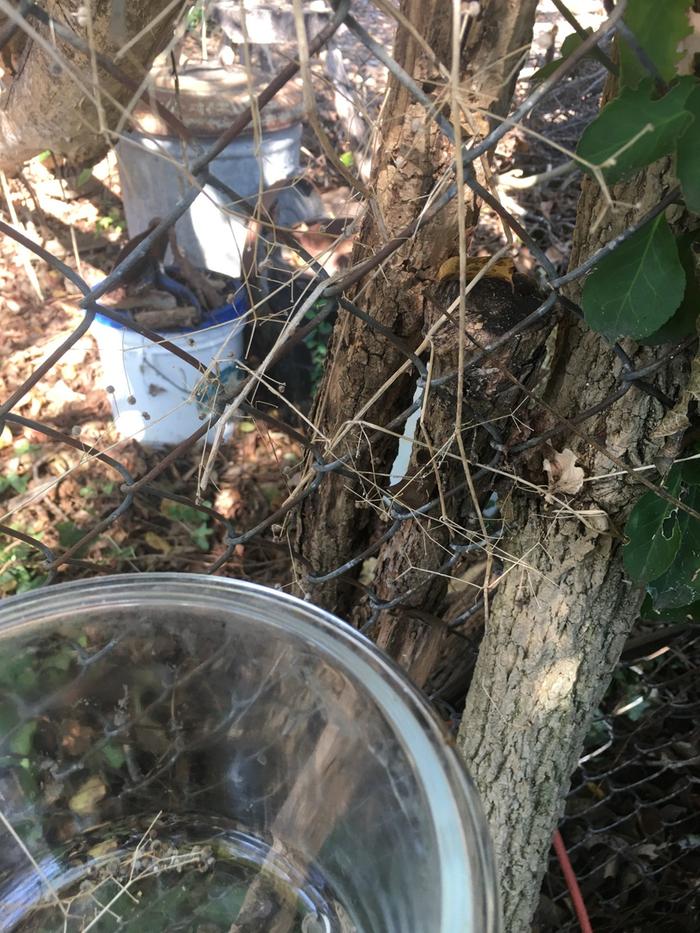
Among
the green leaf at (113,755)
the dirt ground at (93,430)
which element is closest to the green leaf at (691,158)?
the dirt ground at (93,430)

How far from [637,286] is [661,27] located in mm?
174

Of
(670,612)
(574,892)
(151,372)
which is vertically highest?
(151,372)

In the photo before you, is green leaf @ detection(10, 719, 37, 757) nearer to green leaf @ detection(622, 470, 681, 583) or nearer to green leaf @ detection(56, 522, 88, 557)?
green leaf @ detection(622, 470, 681, 583)

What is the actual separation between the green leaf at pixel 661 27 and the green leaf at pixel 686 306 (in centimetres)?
14

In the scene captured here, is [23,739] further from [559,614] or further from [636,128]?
[636,128]

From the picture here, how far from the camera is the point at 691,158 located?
0.51m

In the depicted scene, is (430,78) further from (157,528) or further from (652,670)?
(157,528)

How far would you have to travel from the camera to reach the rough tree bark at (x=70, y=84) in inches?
29.4

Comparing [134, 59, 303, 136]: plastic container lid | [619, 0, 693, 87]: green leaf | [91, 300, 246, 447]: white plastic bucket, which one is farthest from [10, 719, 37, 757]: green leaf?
[134, 59, 303, 136]: plastic container lid

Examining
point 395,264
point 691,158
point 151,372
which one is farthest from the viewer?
point 151,372

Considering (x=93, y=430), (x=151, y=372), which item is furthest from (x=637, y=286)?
(x=93, y=430)

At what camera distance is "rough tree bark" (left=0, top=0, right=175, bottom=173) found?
0.75 metres

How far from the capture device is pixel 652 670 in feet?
4.90

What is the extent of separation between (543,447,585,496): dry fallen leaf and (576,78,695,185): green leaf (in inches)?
11.7
